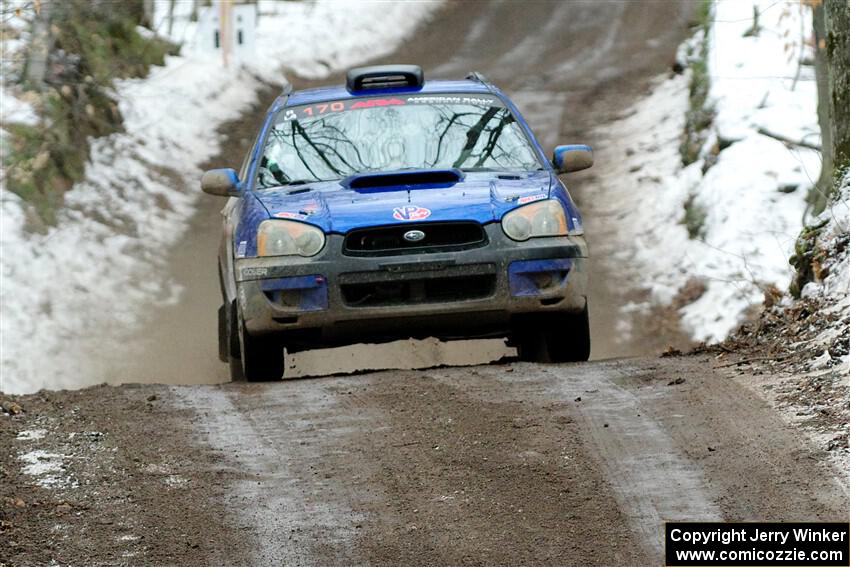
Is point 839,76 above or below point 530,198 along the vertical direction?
above

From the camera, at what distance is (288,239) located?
8164mm

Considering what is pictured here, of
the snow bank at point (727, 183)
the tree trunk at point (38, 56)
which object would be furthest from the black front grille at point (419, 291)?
the tree trunk at point (38, 56)

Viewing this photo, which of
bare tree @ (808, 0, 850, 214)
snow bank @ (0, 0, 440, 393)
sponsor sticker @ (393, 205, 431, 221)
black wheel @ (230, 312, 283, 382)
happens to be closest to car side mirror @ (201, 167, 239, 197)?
black wheel @ (230, 312, 283, 382)

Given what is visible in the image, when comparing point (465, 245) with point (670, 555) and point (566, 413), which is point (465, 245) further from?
point (670, 555)

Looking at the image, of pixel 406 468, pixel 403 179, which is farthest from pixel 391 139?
pixel 406 468

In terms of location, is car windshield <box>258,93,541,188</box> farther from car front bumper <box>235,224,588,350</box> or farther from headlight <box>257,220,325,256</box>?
car front bumper <box>235,224,588,350</box>

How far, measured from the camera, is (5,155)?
1708cm

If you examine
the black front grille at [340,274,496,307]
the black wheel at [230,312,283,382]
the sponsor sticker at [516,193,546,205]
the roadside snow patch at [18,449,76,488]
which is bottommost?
the black wheel at [230,312,283,382]

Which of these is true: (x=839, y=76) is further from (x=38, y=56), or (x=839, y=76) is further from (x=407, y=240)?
(x=38, y=56)

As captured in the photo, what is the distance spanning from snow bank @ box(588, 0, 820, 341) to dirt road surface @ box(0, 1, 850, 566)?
18.3ft

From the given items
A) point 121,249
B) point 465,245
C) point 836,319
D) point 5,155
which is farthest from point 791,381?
point 5,155

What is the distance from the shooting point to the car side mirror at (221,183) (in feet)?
29.3

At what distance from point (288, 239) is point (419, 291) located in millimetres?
788

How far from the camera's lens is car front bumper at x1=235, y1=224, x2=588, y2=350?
8.09m
